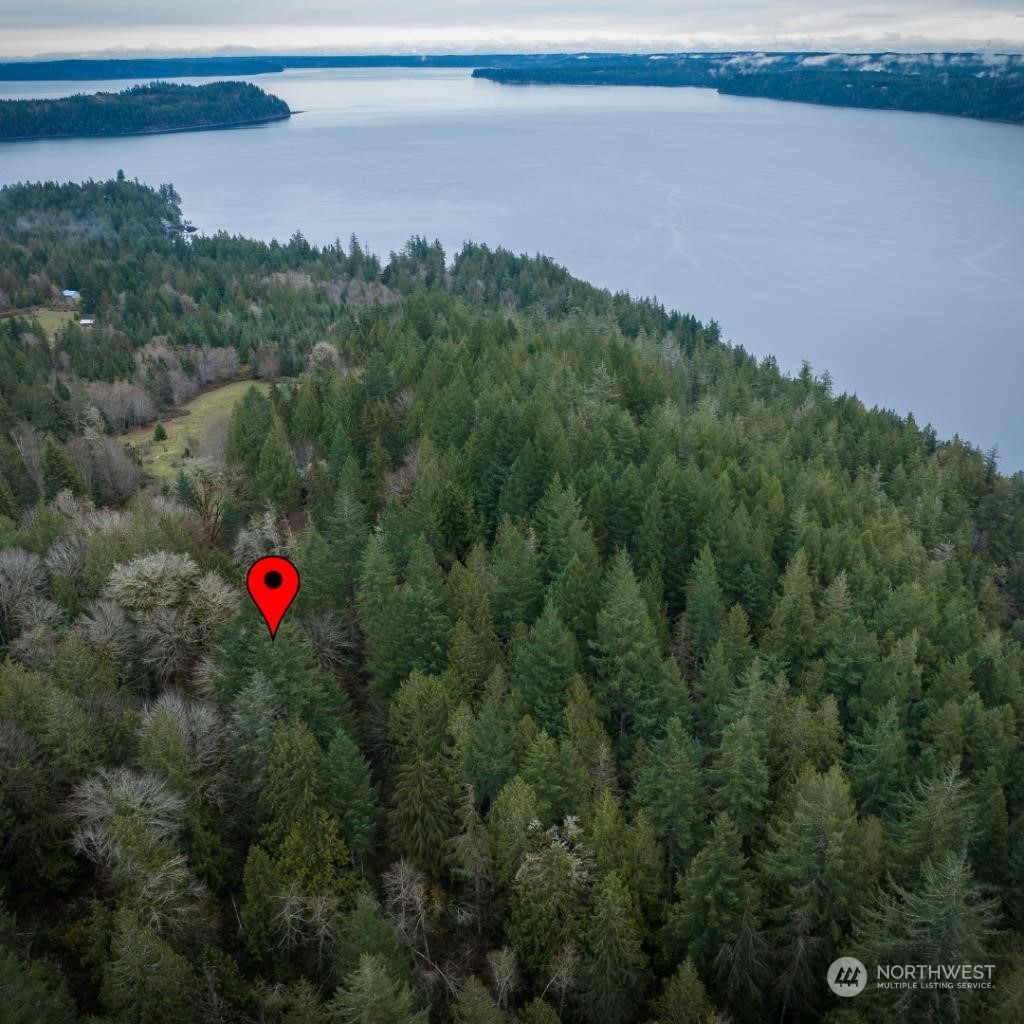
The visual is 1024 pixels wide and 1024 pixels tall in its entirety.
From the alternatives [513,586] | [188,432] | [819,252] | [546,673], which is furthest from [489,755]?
[819,252]

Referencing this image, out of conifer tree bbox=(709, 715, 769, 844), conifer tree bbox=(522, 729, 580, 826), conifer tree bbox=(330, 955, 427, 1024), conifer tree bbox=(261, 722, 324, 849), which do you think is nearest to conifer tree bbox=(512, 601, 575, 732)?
conifer tree bbox=(522, 729, 580, 826)

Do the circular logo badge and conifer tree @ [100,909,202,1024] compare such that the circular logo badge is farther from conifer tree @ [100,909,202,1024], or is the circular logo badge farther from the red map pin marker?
the red map pin marker

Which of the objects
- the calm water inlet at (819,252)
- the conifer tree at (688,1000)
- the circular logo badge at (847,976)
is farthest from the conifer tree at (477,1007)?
the calm water inlet at (819,252)

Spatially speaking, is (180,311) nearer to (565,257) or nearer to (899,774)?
(565,257)

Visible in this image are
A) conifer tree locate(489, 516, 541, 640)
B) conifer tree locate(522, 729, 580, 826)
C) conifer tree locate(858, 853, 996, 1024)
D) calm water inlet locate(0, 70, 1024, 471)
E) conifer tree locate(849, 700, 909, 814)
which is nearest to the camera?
conifer tree locate(858, 853, 996, 1024)

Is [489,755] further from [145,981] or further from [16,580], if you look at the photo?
[16,580]
